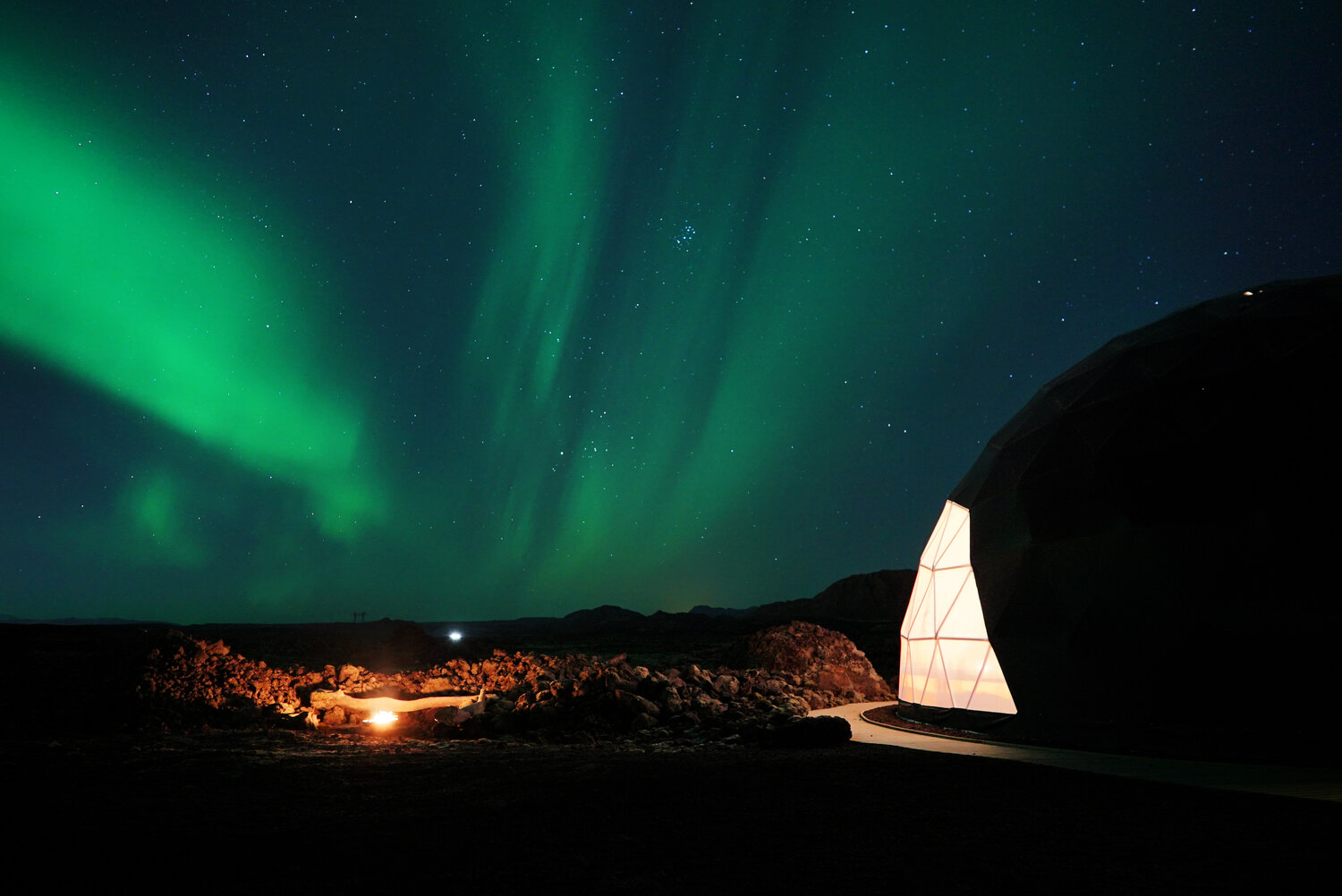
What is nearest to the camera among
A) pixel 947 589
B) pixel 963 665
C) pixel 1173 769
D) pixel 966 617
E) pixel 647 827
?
pixel 647 827

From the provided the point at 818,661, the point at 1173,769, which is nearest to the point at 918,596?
the point at 818,661

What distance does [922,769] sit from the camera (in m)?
7.45

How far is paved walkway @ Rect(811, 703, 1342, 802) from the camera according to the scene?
658 centimetres

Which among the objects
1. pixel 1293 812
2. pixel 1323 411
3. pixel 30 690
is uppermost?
pixel 1323 411

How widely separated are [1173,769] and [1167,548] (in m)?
2.63

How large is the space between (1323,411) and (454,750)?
11.8 metres

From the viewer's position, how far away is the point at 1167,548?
8.72 metres

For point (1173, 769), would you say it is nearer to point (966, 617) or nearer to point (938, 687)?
point (966, 617)

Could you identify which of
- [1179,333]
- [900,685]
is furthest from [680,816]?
[1179,333]

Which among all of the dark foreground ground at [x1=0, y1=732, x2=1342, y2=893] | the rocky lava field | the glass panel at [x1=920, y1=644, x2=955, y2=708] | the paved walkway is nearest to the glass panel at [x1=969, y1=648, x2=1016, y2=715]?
the glass panel at [x1=920, y1=644, x2=955, y2=708]

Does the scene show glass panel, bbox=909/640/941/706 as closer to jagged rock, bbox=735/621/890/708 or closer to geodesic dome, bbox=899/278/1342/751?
geodesic dome, bbox=899/278/1342/751

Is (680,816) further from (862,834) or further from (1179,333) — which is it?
(1179,333)

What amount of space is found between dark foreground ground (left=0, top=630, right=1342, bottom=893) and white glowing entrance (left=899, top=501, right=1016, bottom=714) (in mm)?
2384

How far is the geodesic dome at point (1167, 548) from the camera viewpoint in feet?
26.2
